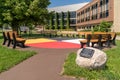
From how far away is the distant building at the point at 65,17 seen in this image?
10184cm

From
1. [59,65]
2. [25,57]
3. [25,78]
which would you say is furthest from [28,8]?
[25,78]

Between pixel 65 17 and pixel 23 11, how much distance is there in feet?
256

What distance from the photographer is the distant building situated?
4009 inches

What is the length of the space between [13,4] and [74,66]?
21.8 metres

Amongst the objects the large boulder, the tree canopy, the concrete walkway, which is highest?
the tree canopy

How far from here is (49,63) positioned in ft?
35.1

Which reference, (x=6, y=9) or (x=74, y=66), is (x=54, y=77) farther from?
(x=6, y=9)

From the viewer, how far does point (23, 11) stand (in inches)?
1131

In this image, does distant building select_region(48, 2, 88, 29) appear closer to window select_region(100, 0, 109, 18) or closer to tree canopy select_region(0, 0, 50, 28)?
window select_region(100, 0, 109, 18)

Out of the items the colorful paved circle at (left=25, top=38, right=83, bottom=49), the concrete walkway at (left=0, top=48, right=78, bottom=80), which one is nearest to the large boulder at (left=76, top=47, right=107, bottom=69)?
the concrete walkway at (left=0, top=48, right=78, bottom=80)

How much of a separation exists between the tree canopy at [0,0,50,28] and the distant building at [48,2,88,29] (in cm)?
6917

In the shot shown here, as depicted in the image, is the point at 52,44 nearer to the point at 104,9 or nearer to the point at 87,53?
the point at 87,53

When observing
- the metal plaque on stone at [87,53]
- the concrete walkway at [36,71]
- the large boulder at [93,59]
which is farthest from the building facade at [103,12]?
the large boulder at [93,59]

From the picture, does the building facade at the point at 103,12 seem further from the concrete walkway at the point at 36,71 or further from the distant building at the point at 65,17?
the concrete walkway at the point at 36,71
